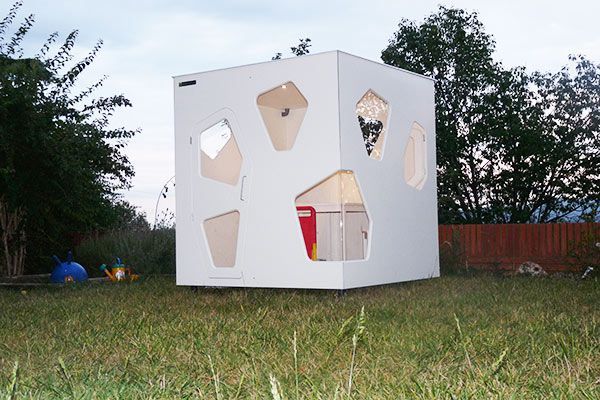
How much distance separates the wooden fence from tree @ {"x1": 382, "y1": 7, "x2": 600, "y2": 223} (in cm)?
386

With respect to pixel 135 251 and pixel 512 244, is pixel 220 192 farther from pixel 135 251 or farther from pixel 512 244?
pixel 512 244

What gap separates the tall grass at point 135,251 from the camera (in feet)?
36.7

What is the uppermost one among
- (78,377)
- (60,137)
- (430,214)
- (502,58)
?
(502,58)

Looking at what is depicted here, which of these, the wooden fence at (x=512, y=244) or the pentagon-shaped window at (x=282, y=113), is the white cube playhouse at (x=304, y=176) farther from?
the wooden fence at (x=512, y=244)

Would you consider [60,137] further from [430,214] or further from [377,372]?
[377,372]

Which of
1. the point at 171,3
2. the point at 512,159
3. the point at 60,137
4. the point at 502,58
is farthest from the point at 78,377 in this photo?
the point at 502,58

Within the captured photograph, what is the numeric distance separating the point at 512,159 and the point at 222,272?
956 centimetres

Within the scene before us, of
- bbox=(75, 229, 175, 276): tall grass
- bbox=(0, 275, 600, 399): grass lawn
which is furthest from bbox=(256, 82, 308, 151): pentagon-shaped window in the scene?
bbox=(75, 229, 175, 276): tall grass

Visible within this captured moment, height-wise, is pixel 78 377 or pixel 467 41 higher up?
pixel 467 41

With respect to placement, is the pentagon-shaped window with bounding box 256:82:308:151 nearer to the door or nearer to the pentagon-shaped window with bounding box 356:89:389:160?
the door

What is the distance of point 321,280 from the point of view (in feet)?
24.7

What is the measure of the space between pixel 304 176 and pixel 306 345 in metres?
3.43

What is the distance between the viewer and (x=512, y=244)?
11797 millimetres

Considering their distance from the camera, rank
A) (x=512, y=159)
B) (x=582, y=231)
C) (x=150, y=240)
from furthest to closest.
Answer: (x=512, y=159)
(x=150, y=240)
(x=582, y=231)
